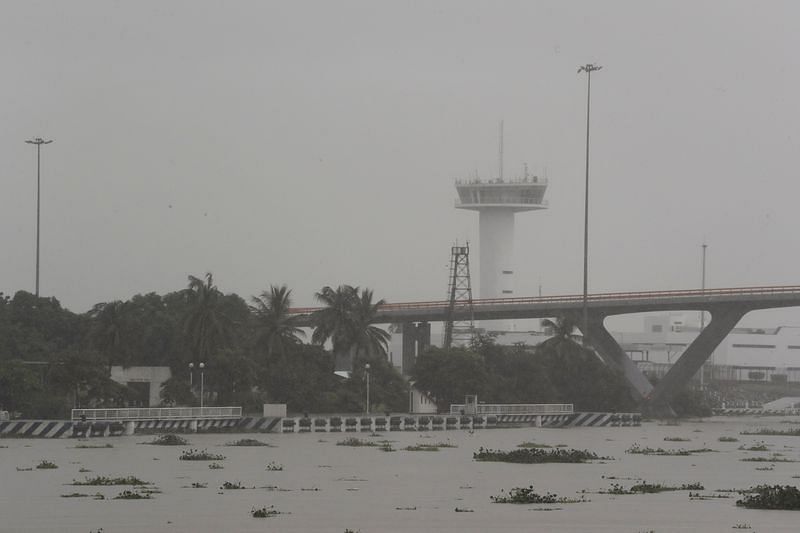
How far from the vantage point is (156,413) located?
74312 mm

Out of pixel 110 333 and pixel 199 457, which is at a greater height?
pixel 110 333

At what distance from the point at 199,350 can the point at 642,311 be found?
53.5 m

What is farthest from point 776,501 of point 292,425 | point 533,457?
point 292,425

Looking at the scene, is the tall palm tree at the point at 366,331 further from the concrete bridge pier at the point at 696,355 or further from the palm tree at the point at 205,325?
the concrete bridge pier at the point at 696,355

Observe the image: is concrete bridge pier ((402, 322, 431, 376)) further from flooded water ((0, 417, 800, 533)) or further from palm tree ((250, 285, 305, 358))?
flooded water ((0, 417, 800, 533))

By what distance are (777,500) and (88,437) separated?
39.0 m

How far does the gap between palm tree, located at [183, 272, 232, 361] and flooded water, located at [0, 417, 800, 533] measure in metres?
28.5

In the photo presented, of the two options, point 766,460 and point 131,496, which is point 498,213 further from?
point 131,496

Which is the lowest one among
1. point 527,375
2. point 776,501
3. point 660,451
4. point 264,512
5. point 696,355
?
point 660,451

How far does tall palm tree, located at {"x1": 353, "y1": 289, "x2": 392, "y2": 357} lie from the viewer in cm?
10906

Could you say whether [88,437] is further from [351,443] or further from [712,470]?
[712,470]

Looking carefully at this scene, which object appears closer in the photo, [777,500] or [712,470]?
[777,500]

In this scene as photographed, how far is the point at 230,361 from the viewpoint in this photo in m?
92.4

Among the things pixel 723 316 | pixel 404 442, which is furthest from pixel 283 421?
pixel 723 316
